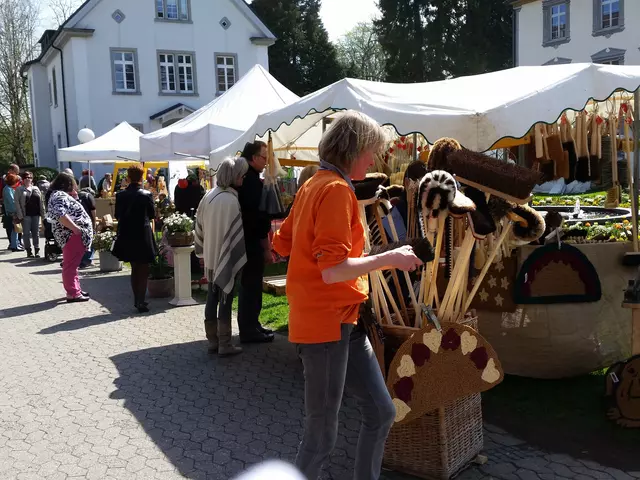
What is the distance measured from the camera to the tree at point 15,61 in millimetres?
38562

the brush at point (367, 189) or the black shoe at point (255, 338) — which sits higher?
the brush at point (367, 189)

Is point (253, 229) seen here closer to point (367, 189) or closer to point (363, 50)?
point (367, 189)

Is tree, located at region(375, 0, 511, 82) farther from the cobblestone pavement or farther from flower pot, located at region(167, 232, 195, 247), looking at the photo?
the cobblestone pavement

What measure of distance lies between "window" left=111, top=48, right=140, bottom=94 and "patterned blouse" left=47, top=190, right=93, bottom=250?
20258mm

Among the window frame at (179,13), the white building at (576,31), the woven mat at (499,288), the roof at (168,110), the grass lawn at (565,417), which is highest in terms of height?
the window frame at (179,13)

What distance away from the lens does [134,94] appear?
91.1 feet

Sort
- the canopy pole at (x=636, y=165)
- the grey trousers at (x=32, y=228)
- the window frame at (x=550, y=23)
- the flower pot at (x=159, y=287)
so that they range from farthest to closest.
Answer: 1. the window frame at (x=550, y=23)
2. the grey trousers at (x=32, y=228)
3. the flower pot at (x=159, y=287)
4. the canopy pole at (x=636, y=165)

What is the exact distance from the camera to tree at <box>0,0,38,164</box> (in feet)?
127

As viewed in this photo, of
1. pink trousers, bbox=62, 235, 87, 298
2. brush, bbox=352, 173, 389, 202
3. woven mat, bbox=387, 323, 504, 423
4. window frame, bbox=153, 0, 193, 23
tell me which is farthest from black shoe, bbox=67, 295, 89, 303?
window frame, bbox=153, 0, 193, 23

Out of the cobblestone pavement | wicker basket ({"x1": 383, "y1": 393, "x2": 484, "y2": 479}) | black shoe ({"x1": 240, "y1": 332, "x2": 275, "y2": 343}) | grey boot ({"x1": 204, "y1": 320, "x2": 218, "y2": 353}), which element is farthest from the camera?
black shoe ({"x1": 240, "y1": 332, "x2": 275, "y2": 343})

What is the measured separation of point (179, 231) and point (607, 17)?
984 inches

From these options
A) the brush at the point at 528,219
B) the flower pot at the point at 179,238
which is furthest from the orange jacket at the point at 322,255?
the flower pot at the point at 179,238

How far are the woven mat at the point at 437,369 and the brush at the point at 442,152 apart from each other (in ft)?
3.31

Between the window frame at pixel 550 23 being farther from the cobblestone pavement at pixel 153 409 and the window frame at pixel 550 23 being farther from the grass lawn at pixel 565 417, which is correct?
the grass lawn at pixel 565 417
